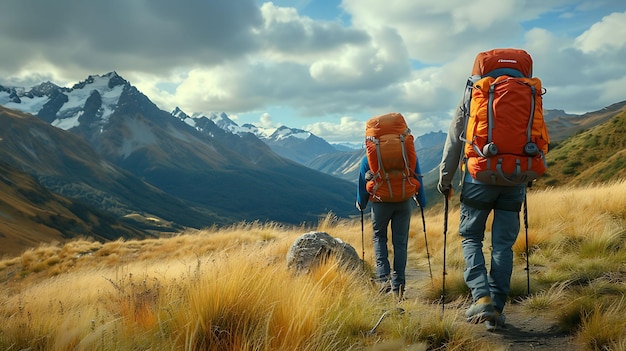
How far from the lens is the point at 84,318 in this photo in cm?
325

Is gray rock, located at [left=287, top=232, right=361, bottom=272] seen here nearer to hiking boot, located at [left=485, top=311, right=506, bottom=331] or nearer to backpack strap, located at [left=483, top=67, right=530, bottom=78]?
hiking boot, located at [left=485, top=311, right=506, bottom=331]

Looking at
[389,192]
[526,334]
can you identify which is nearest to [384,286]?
[389,192]

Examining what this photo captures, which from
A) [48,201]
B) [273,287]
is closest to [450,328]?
[273,287]

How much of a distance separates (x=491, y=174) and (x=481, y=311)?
4.13ft

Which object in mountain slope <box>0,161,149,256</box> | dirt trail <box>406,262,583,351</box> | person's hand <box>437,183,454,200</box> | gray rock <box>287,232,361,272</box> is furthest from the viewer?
mountain slope <box>0,161,149,256</box>

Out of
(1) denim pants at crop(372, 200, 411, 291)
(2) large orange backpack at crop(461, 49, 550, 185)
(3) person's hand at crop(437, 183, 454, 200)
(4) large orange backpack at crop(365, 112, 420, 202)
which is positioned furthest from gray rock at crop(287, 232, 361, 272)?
(2) large orange backpack at crop(461, 49, 550, 185)

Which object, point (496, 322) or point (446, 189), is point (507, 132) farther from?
point (496, 322)

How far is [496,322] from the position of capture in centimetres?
365

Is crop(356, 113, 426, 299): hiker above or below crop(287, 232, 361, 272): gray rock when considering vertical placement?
above

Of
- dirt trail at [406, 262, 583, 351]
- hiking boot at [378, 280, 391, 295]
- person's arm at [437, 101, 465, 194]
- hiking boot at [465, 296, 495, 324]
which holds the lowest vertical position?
hiking boot at [378, 280, 391, 295]

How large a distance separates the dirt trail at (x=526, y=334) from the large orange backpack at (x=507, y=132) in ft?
4.31

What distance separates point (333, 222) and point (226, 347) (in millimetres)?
11055

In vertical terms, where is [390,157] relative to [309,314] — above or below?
→ above

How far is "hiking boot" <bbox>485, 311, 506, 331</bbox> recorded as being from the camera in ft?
11.9
